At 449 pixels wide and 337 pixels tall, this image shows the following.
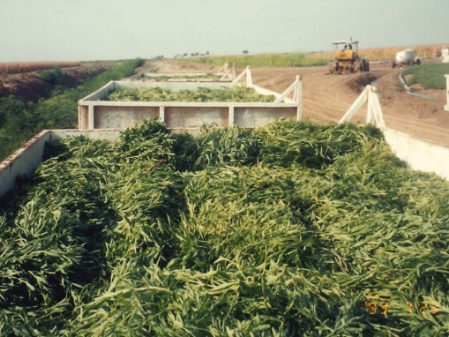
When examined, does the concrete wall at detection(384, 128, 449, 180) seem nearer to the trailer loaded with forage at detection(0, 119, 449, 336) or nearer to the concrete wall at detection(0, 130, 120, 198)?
the trailer loaded with forage at detection(0, 119, 449, 336)

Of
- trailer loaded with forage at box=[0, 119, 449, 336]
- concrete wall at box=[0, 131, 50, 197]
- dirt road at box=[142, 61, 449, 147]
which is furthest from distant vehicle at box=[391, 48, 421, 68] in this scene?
concrete wall at box=[0, 131, 50, 197]

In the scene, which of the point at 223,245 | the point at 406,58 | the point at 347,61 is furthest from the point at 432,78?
the point at 223,245

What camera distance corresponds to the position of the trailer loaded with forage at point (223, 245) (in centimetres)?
295

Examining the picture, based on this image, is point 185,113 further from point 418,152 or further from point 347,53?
point 347,53

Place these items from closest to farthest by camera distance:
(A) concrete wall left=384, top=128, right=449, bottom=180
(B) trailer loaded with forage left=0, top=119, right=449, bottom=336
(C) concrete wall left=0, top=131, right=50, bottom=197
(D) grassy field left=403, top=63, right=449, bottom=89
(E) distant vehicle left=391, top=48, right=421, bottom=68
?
(B) trailer loaded with forage left=0, top=119, right=449, bottom=336 < (C) concrete wall left=0, top=131, right=50, bottom=197 < (A) concrete wall left=384, top=128, right=449, bottom=180 < (D) grassy field left=403, top=63, right=449, bottom=89 < (E) distant vehicle left=391, top=48, right=421, bottom=68

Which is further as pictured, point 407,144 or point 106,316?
point 407,144

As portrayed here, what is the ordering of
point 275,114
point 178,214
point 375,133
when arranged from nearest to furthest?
1. point 178,214
2. point 375,133
3. point 275,114

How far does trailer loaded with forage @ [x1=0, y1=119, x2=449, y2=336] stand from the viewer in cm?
295

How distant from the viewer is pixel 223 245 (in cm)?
387

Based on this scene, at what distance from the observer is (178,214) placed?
441cm

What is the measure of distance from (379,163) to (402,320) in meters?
2.78

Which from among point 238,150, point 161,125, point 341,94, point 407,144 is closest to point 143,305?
point 238,150

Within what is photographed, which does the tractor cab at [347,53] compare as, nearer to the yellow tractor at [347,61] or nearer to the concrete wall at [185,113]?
the yellow tractor at [347,61]

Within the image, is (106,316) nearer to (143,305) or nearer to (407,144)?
(143,305)
